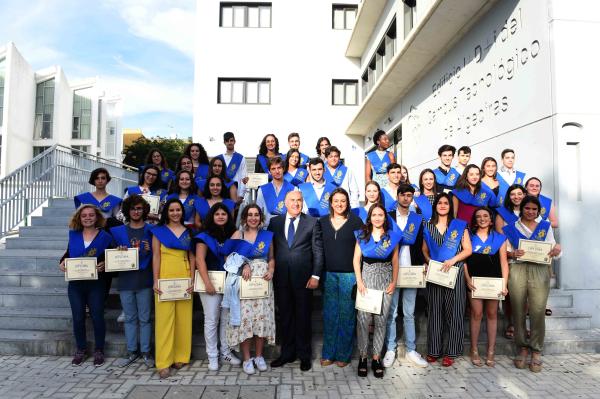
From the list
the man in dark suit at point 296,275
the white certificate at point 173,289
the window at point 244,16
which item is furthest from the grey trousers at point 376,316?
the window at point 244,16

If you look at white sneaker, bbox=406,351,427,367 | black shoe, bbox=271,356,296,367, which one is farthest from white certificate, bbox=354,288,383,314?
black shoe, bbox=271,356,296,367

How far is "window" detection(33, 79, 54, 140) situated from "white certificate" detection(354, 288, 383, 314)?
45.1 metres

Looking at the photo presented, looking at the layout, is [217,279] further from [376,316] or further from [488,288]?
[488,288]

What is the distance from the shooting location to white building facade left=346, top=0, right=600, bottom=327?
583 cm

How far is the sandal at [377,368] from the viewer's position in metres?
4.45

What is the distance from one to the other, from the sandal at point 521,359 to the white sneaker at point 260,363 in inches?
115

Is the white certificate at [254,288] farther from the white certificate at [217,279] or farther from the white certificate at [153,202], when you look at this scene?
the white certificate at [153,202]

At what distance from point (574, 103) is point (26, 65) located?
4598cm

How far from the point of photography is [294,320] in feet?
15.7

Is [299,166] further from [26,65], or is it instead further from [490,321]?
[26,65]

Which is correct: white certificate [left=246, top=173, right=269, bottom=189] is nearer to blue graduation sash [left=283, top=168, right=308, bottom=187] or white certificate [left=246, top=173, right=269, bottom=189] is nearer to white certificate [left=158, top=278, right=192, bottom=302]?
blue graduation sash [left=283, top=168, right=308, bottom=187]

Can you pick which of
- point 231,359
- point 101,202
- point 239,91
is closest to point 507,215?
point 231,359

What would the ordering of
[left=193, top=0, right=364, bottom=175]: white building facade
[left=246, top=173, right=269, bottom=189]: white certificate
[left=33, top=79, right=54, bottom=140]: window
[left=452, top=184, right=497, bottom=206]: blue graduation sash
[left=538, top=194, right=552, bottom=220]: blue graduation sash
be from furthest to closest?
[left=33, top=79, right=54, bottom=140]: window, [left=193, top=0, right=364, bottom=175]: white building facade, [left=246, top=173, right=269, bottom=189]: white certificate, [left=452, top=184, right=497, bottom=206]: blue graduation sash, [left=538, top=194, right=552, bottom=220]: blue graduation sash

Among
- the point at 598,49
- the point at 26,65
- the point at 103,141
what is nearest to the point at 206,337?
the point at 598,49
